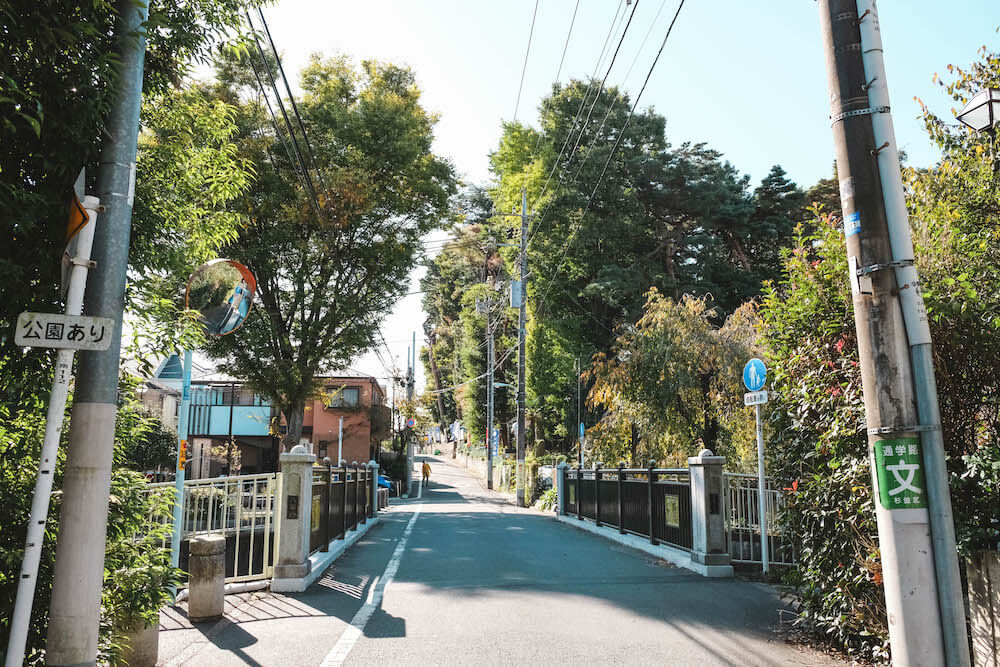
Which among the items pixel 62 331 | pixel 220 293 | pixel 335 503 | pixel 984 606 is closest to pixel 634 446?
pixel 335 503

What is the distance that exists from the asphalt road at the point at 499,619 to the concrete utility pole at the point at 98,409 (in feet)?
6.61

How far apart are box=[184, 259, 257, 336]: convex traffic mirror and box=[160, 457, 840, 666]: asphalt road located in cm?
306

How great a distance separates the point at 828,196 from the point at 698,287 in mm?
7490

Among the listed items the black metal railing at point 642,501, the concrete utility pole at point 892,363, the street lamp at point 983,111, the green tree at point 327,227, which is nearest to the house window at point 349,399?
the green tree at point 327,227

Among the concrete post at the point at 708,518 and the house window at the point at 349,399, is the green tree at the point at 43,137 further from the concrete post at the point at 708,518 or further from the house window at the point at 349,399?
the house window at the point at 349,399

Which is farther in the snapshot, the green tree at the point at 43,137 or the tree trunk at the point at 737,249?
the tree trunk at the point at 737,249

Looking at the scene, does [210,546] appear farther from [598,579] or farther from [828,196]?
[828,196]

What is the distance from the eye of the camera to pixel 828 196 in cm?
3198

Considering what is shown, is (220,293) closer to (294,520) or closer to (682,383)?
(294,520)

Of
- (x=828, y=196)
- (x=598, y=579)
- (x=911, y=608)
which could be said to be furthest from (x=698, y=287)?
(x=911, y=608)

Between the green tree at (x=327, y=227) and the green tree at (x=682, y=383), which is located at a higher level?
the green tree at (x=327, y=227)

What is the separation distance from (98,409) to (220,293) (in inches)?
147

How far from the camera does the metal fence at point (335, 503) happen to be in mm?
10078

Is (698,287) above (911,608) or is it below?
above
